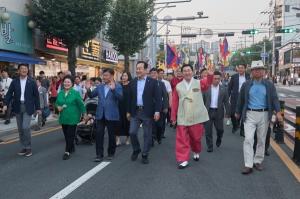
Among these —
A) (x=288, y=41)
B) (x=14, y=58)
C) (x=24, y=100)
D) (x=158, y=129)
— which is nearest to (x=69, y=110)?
(x=24, y=100)

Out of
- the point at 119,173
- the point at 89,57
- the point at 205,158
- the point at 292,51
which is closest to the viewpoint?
the point at 119,173

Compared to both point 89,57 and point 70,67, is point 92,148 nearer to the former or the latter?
point 70,67

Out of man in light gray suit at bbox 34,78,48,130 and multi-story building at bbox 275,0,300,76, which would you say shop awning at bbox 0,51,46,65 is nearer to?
man in light gray suit at bbox 34,78,48,130

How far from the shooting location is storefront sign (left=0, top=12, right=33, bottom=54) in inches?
850

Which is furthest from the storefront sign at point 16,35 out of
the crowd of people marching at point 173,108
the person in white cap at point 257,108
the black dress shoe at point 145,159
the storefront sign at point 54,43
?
the person in white cap at point 257,108

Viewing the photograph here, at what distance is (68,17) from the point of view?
941 inches

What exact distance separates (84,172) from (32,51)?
17.7m

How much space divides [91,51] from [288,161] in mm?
28074

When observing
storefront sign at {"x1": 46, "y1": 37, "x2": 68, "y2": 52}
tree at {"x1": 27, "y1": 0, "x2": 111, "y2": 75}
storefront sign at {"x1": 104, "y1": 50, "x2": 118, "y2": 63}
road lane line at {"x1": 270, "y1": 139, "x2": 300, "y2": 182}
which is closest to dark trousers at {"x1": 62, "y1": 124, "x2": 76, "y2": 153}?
road lane line at {"x1": 270, "y1": 139, "x2": 300, "y2": 182}

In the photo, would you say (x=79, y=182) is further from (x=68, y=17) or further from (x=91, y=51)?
(x=91, y=51)

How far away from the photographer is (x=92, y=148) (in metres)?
11.0

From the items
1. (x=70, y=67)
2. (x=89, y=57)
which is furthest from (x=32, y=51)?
(x=89, y=57)

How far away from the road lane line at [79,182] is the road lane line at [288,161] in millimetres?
3195

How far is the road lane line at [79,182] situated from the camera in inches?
265
